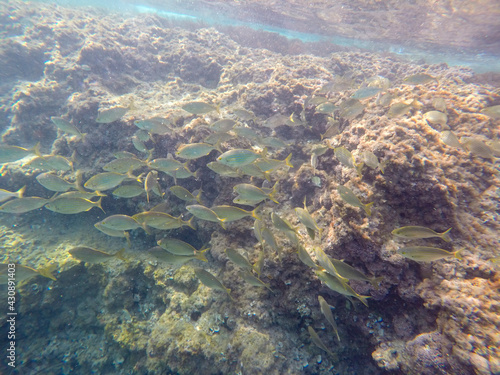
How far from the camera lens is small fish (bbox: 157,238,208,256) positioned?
3283 millimetres

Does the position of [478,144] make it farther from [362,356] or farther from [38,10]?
[38,10]

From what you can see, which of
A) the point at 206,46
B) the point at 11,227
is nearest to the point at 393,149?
the point at 11,227

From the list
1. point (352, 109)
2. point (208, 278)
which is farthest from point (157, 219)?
point (352, 109)

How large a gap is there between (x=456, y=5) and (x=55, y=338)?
2551cm

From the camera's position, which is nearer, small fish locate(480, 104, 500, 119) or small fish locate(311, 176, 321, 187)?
small fish locate(480, 104, 500, 119)

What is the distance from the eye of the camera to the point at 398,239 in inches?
117

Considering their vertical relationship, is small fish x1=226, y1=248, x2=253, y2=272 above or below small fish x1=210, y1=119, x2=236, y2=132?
below

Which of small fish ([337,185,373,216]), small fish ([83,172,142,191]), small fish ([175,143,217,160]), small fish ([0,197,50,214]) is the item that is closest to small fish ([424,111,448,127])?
small fish ([337,185,373,216])

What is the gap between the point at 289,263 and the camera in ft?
11.9

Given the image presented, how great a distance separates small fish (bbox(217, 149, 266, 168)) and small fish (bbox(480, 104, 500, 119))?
485 centimetres

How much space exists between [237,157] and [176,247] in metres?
1.83

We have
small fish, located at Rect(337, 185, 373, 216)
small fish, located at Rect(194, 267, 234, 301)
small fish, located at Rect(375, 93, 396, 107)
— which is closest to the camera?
small fish, located at Rect(337, 185, 373, 216)

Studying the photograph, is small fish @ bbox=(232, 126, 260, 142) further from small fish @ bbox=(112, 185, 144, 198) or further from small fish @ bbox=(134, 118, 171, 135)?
small fish @ bbox=(112, 185, 144, 198)

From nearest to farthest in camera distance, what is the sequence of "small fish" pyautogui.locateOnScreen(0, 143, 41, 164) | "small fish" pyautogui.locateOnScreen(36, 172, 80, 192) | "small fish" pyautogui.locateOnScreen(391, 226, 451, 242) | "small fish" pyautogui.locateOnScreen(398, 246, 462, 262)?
"small fish" pyautogui.locateOnScreen(398, 246, 462, 262) → "small fish" pyautogui.locateOnScreen(391, 226, 451, 242) → "small fish" pyautogui.locateOnScreen(36, 172, 80, 192) → "small fish" pyautogui.locateOnScreen(0, 143, 41, 164)
